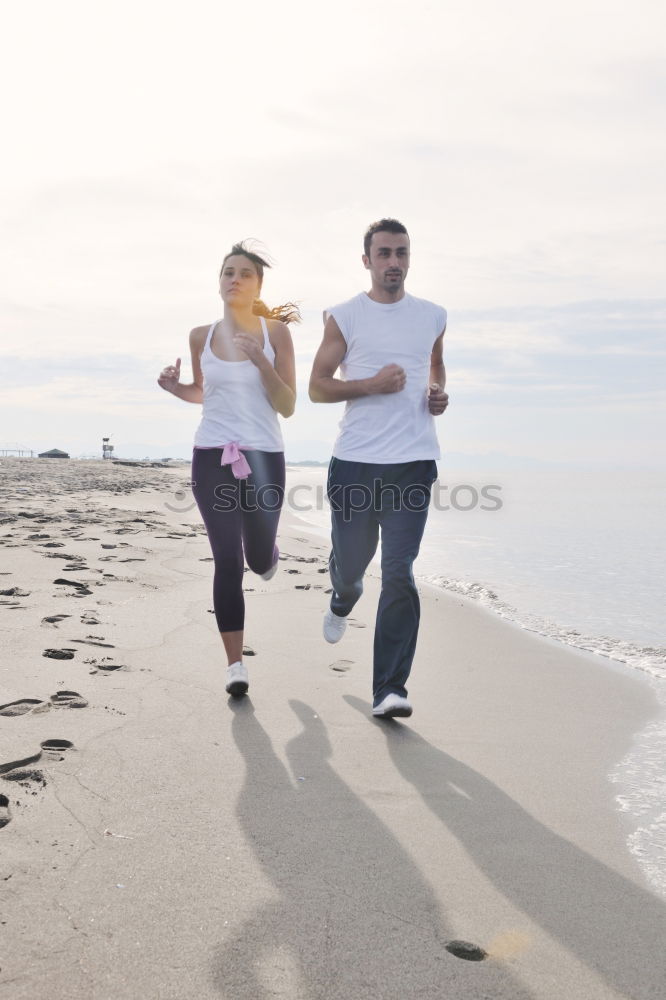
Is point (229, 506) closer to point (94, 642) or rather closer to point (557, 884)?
point (94, 642)

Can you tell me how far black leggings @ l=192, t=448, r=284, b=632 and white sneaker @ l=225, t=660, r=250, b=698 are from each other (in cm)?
21

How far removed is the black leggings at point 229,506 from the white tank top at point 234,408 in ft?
0.18

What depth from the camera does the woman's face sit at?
3.96m

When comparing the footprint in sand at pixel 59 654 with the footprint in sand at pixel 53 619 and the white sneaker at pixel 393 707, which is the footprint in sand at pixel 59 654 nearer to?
the footprint in sand at pixel 53 619

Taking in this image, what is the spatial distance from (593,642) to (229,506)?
2.89 metres

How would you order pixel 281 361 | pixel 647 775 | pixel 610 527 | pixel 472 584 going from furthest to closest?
Answer: pixel 610 527
pixel 472 584
pixel 281 361
pixel 647 775

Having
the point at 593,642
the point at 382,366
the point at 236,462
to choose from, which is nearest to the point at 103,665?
the point at 236,462

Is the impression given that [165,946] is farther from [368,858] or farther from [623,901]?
[623,901]

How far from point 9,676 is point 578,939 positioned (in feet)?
8.05

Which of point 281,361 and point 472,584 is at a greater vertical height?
point 281,361

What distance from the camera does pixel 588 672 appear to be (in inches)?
174

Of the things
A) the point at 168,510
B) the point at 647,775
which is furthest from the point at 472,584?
the point at 168,510

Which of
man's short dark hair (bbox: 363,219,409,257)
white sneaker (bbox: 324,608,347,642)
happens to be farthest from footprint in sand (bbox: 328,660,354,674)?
man's short dark hair (bbox: 363,219,409,257)

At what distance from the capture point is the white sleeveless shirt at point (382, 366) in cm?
360
